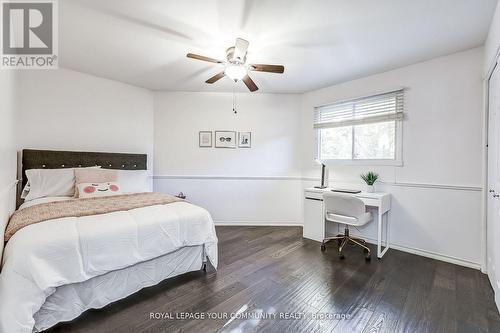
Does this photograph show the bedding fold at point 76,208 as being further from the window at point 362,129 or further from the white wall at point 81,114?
the window at point 362,129

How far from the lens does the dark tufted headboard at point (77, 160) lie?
2.83 metres

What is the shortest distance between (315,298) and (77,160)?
356 centimetres

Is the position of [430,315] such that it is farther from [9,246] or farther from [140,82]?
[140,82]

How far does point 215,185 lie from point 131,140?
166 cm

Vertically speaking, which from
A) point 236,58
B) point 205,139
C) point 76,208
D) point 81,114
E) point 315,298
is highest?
point 236,58

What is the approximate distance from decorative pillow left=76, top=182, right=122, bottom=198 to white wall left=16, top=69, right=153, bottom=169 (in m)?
0.91

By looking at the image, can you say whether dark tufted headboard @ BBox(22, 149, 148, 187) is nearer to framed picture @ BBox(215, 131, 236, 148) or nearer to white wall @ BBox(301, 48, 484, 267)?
framed picture @ BBox(215, 131, 236, 148)

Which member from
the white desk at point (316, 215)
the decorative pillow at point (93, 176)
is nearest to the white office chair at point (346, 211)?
the white desk at point (316, 215)

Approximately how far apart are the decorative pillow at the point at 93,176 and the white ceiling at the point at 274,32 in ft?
4.78

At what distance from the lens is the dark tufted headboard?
2835 mm

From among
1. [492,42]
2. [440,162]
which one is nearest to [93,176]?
[440,162]

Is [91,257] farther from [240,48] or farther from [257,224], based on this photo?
[257,224]

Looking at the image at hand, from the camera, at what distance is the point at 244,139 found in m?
4.14

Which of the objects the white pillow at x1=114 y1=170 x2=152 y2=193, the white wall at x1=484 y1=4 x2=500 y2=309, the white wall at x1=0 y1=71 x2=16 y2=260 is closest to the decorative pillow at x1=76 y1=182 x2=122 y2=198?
the white pillow at x1=114 y1=170 x2=152 y2=193
